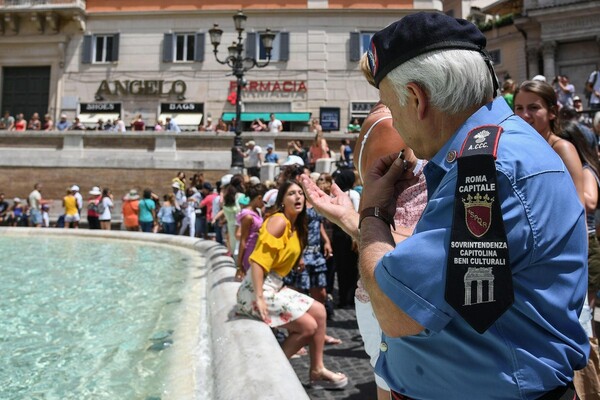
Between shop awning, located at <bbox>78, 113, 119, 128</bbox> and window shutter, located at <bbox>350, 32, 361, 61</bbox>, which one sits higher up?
window shutter, located at <bbox>350, 32, 361, 61</bbox>

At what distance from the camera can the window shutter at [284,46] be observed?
87.5 ft

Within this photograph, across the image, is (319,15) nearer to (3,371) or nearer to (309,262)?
(309,262)

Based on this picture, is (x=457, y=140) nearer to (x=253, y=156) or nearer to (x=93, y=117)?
(x=253, y=156)

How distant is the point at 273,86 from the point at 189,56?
486 cm

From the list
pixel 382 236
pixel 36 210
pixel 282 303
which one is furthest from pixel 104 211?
pixel 382 236

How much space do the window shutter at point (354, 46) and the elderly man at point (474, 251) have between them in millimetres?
26244

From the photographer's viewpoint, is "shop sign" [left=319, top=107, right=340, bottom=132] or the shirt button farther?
"shop sign" [left=319, top=107, right=340, bottom=132]

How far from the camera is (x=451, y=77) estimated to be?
1.27m

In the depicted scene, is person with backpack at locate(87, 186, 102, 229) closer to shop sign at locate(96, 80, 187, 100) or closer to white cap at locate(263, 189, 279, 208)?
white cap at locate(263, 189, 279, 208)

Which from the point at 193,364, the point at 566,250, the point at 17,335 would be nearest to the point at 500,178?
the point at 566,250

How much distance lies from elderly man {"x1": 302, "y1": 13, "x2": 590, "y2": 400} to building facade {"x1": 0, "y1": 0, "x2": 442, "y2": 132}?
2537cm

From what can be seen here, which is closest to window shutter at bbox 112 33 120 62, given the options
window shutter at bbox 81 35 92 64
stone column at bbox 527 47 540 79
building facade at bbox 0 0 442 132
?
building facade at bbox 0 0 442 132

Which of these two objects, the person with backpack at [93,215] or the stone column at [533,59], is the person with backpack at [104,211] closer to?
the person with backpack at [93,215]

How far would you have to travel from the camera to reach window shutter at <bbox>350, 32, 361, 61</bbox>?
1046 inches
